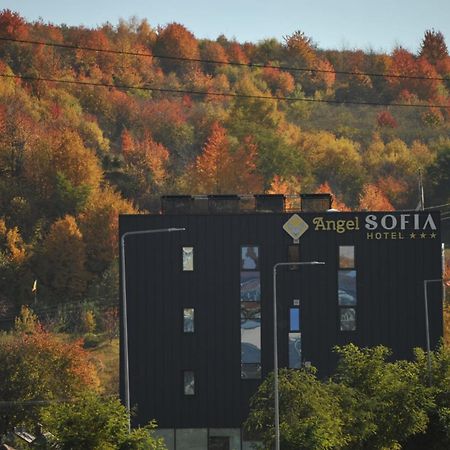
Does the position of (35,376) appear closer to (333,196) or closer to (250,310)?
(250,310)

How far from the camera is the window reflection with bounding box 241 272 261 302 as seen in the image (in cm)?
8331

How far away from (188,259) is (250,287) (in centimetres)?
413

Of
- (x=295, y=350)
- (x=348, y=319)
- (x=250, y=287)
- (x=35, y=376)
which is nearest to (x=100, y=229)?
(x=35, y=376)

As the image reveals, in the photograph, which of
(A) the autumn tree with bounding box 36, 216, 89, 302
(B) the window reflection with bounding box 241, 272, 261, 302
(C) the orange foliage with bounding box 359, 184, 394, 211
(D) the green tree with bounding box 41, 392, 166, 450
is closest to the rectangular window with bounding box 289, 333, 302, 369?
(B) the window reflection with bounding box 241, 272, 261, 302

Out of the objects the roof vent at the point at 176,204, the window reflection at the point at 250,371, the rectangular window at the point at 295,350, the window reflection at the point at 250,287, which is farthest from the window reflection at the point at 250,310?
the roof vent at the point at 176,204

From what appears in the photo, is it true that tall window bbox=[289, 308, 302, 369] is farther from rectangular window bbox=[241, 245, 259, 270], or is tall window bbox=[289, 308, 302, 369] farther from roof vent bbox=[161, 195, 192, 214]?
roof vent bbox=[161, 195, 192, 214]

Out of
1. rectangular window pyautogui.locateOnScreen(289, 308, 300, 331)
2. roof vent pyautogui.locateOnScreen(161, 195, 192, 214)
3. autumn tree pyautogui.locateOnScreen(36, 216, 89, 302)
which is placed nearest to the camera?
rectangular window pyautogui.locateOnScreen(289, 308, 300, 331)

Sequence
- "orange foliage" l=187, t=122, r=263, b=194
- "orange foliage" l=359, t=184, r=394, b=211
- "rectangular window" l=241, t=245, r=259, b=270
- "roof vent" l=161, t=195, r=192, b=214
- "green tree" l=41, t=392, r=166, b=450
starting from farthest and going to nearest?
"orange foliage" l=359, t=184, r=394, b=211
"orange foliage" l=187, t=122, r=263, b=194
"roof vent" l=161, t=195, r=192, b=214
"rectangular window" l=241, t=245, r=259, b=270
"green tree" l=41, t=392, r=166, b=450

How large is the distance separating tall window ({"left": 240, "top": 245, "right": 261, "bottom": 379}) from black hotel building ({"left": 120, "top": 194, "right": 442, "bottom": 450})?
6cm

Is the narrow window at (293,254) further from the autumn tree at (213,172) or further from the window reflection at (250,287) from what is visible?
the autumn tree at (213,172)

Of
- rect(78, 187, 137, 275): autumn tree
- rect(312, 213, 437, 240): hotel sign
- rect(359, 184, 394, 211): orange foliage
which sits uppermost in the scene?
rect(359, 184, 394, 211): orange foliage

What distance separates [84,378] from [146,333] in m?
29.6

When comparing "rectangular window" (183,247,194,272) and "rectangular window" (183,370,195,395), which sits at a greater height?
"rectangular window" (183,247,194,272)

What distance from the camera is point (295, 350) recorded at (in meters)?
82.7
